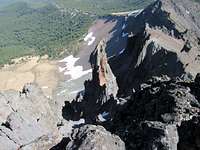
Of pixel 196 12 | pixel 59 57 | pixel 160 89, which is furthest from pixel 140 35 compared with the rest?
pixel 59 57

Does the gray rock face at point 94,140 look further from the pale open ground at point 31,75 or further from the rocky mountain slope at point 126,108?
the pale open ground at point 31,75

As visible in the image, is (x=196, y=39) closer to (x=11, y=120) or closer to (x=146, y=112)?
(x=11, y=120)

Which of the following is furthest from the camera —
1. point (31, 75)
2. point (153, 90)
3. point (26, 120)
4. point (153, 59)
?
point (31, 75)

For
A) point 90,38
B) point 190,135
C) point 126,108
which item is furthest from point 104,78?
point 90,38

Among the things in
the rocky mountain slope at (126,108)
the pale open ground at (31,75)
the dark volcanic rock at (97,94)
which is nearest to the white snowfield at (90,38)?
the pale open ground at (31,75)

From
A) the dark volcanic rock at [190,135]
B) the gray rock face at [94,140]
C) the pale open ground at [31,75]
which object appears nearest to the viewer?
the gray rock face at [94,140]

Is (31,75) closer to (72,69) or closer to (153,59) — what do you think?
(72,69)

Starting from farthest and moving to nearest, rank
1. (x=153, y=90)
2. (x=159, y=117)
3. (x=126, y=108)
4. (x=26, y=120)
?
(x=26, y=120), (x=126, y=108), (x=153, y=90), (x=159, y=117)
